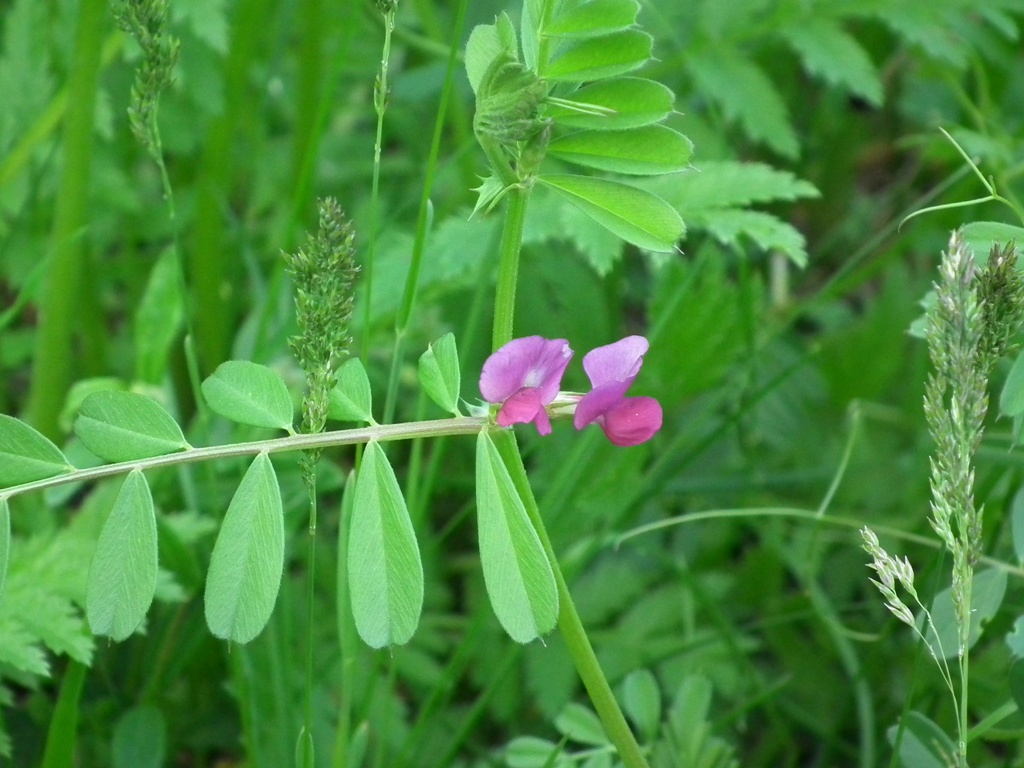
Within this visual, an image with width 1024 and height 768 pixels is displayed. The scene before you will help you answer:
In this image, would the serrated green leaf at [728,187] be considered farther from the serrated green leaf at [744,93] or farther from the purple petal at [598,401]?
the purple petal at [598,401]

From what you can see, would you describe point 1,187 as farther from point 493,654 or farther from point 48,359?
point 493,654

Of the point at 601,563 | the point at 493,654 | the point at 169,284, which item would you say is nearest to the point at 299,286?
the point at 169,284

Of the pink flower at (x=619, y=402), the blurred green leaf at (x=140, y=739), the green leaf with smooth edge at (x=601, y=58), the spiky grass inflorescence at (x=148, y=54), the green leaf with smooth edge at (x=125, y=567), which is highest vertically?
the spiky grass inflorescence at (x=148, y=54)

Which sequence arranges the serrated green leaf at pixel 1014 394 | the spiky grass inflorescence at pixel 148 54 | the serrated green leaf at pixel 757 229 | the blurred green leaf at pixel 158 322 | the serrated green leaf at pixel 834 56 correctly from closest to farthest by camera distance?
the serrated green leaf at pixel 1014 394 → the spiky grass inflorescence at pixel 148 54 → the serrated green leaf at pixel 757 229 → the blurred green leaf at pixel 158 322 → the serrated green leaf at pixel 834 56

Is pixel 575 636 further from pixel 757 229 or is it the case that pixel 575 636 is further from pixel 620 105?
pixel 757 229

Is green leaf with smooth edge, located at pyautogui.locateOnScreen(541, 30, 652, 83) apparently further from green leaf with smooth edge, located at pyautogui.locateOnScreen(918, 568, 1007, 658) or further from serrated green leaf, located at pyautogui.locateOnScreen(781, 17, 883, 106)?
serrated green leaf, located at pyautogui.locateOnScreen(781, 17, 883, 106)

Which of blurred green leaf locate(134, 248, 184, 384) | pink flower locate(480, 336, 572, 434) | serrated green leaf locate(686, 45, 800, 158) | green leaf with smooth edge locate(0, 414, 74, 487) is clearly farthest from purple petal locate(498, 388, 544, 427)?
serrated green leaf locate(686, 45, 800, 158)

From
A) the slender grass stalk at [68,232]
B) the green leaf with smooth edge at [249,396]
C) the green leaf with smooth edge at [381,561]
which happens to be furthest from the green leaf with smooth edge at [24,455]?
the slender grass stalk at [68,232]
